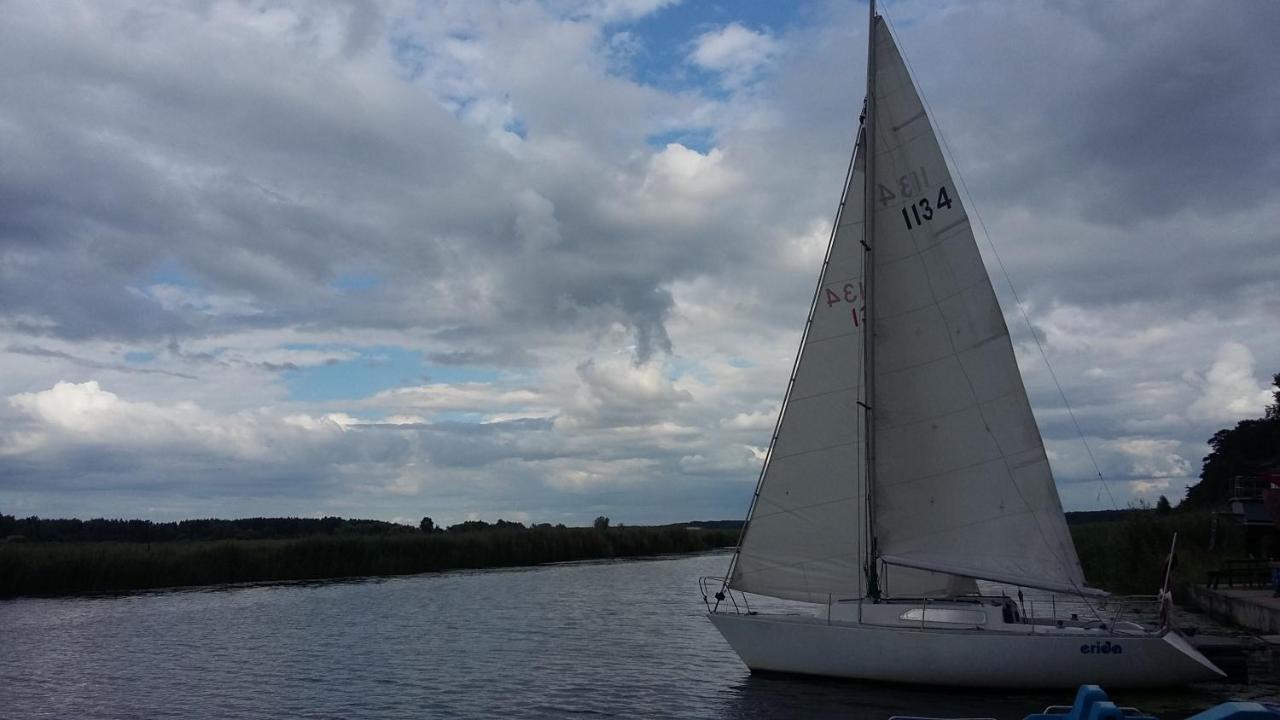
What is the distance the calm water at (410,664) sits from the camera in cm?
2186

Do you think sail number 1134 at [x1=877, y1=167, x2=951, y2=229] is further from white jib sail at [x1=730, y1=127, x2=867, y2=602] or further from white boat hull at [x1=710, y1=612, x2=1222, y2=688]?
white boat hull at [x1=710, y1=612, x2=1222, y2=688]

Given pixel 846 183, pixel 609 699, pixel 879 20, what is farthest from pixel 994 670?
pixel 879 20

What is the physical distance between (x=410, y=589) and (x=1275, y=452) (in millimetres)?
74718

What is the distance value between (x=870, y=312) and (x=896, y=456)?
3322mm

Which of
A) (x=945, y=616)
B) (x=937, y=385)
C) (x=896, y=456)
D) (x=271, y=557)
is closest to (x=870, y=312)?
(x=937, y=385)

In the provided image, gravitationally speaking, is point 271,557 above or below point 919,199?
below

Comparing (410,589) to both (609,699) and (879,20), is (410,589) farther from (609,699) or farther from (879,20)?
(879,20)

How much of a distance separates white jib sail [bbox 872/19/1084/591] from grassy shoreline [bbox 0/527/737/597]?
4399 centimetres

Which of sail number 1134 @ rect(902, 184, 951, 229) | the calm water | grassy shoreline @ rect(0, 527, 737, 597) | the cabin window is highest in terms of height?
sail number 1134 @ rect(902, 184, 951, 229)

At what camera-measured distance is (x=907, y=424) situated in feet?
74.6

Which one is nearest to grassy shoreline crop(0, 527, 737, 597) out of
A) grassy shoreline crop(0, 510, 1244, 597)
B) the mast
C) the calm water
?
grassy shoreline crop(0, 510, 1244, 597)

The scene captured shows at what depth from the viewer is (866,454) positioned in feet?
74.8

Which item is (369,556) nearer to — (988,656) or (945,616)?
(945,616)

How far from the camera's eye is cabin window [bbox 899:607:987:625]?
21312 millimetres
